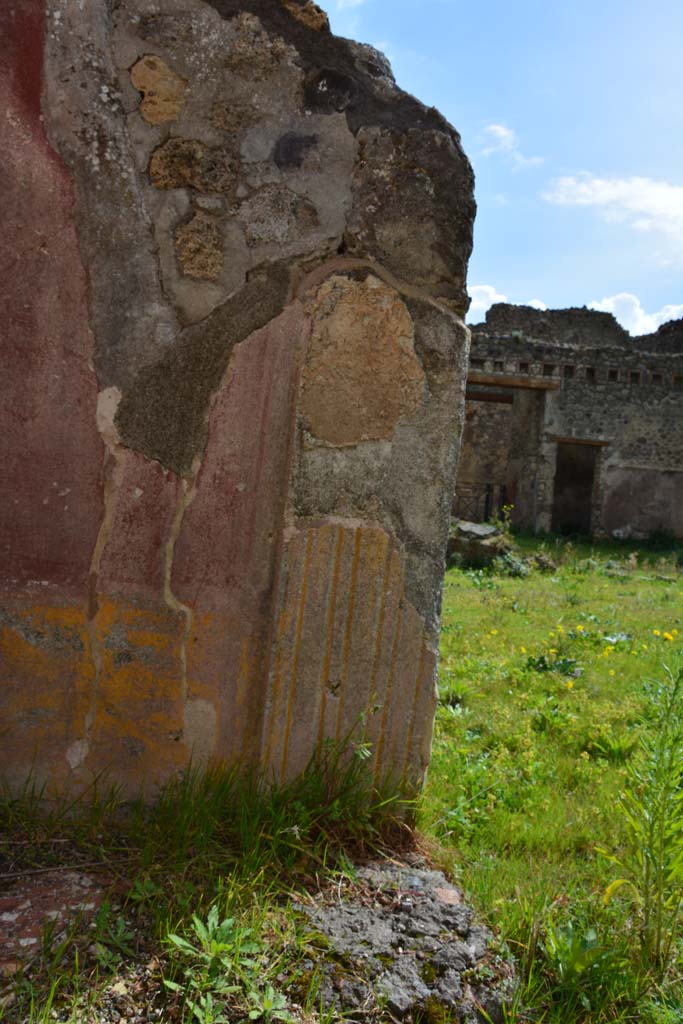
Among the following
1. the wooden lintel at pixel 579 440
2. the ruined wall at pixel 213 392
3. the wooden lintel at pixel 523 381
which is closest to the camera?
the ruined wall at pixel 213 392

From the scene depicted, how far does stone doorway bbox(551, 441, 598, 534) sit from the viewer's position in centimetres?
1922

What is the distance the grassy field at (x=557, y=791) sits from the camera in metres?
1.72

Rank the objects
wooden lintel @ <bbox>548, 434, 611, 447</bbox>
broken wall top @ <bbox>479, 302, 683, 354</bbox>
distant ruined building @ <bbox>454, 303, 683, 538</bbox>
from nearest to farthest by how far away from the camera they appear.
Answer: distant ruined building @ <bbox>454, 303, 683, 538</bbox>
wooden lintel @ <bbox>548, 434, 611, 447</bbox>
broken wall top @ <bbox>479, 302, 683, 354</bbox>

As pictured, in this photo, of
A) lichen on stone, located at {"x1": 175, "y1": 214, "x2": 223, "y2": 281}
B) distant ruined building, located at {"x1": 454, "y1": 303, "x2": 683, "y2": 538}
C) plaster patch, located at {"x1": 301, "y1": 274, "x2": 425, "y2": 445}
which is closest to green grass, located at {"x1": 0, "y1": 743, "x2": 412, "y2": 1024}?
plaster patch, located at {"x1": 301, "y1": 274, "x2": 425, "y2": 445}

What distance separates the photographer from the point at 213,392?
2.09 m

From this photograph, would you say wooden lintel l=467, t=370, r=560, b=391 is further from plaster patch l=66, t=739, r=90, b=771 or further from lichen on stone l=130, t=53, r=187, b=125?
plaster patch l=66, t=739, r=90, b=771

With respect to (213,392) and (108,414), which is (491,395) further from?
(108,414)

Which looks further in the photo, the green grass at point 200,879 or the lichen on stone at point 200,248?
the lichen on stone at point 200,248

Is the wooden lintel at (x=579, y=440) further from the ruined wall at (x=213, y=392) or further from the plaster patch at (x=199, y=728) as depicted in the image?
the plaster patch at (x=199, y=728)

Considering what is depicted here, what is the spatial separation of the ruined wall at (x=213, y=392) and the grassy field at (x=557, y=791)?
529 millimetres

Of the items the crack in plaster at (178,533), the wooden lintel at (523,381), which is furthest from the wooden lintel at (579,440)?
the crack in plaster at (178,533)

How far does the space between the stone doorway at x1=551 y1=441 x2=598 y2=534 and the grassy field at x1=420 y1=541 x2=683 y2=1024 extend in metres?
12.7

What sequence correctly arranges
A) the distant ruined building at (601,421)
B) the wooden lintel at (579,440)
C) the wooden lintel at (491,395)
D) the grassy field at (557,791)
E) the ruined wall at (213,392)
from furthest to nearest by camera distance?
Result: the wooden lintel at (491,395) < the wooden lintel at (579,440) < the distant ruined building at (601,421) < the ruined wall at (213,392) < the grassy field at (557,791)

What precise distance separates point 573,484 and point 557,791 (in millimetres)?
17247
